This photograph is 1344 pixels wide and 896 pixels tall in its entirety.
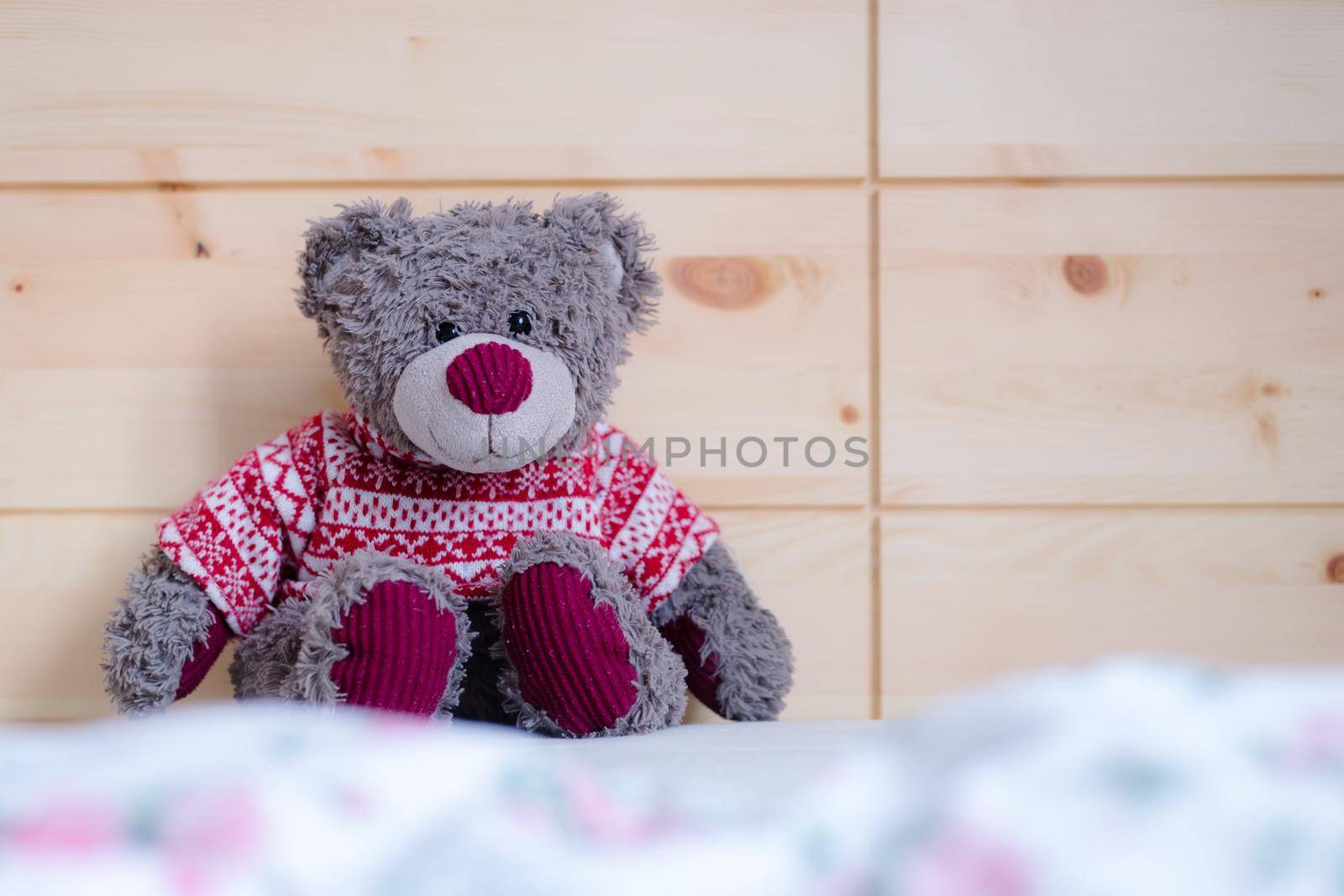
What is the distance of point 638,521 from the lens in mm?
871

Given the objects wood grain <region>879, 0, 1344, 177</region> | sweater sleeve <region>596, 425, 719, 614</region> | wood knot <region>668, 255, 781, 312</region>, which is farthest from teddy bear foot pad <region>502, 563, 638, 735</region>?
wood grain <region>879, 0, 1344, 177</region>

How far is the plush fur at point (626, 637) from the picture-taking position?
2.47 feet

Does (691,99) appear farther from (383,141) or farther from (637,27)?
(383,141)

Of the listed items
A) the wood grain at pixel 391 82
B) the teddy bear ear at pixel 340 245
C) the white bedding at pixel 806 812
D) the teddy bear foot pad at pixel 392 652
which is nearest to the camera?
the white bedding at pixel 806 812

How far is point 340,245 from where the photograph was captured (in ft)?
2.63

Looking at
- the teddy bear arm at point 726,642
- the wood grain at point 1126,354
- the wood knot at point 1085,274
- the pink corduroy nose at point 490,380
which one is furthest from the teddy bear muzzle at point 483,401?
the wood knot at point 1085,274

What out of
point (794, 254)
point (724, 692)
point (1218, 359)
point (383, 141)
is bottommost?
point (724, 692)

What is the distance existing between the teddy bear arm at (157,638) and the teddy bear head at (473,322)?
0.19 m

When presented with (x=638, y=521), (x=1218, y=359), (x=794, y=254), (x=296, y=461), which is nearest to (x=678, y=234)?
(x=794, y=254)

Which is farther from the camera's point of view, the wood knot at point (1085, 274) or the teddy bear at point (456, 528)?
the wood knot at point (1085, 274)

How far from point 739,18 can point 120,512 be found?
0.72 meters

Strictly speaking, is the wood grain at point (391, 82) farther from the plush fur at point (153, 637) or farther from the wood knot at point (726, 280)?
the plush fur at point (153, 637)

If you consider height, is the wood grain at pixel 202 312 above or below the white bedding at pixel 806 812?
above

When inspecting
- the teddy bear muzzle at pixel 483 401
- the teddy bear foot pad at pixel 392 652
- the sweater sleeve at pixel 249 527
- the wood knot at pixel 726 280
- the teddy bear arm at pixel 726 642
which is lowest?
the teddy bear arm at pixel 726 642
